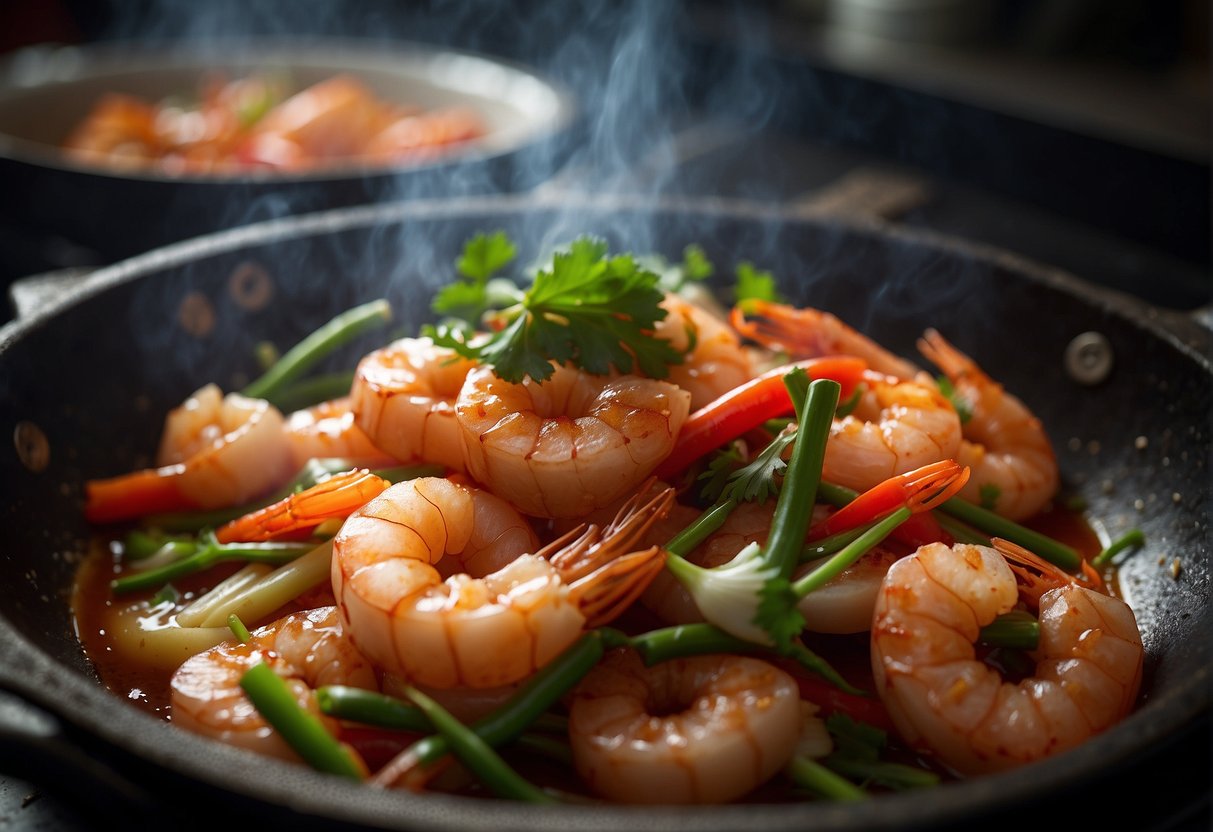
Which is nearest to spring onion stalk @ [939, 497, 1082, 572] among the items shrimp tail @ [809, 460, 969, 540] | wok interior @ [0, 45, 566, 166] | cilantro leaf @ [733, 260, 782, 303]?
shrimp tail @ [809, 460, 969, 540]

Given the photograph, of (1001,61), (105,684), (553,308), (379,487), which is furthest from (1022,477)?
(1001,61)

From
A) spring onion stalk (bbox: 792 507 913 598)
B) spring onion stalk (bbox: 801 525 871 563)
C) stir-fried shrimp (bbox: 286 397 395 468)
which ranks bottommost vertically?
stir-fried shrimp (bbox: 286 397 395 468)

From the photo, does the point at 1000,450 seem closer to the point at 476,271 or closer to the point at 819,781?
the point at 819,781

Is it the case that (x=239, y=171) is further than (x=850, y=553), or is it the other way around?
(x=239, y=171)

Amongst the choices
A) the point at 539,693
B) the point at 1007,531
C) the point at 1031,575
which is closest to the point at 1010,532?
the point at 1007,531

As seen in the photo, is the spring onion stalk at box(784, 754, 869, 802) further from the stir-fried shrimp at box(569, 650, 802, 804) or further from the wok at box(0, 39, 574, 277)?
the wok at box(0, 39, 574, 277)

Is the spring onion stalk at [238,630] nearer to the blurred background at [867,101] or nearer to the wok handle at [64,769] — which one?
the wok handle at [64,769]

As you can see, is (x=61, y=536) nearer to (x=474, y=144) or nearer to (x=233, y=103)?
(x=474, y=144)
